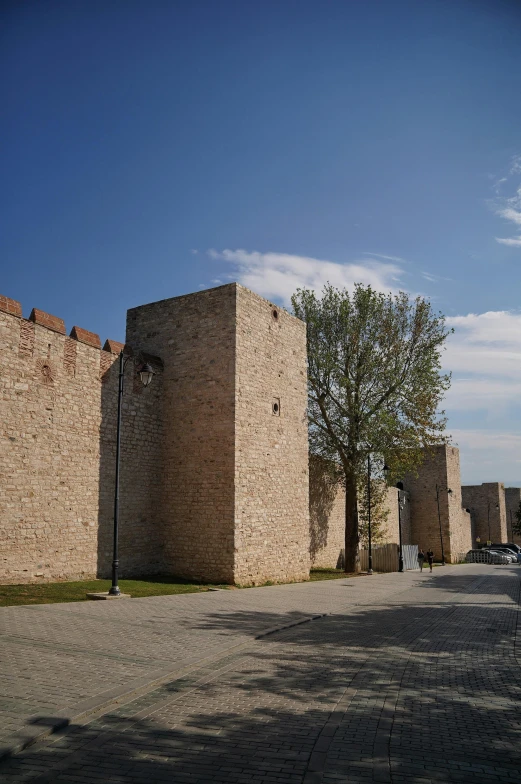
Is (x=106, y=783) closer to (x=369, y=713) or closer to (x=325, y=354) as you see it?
(x=369, y=713)

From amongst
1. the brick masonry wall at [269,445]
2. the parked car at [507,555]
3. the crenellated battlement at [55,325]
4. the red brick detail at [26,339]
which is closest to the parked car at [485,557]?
the parked car at [507,555]

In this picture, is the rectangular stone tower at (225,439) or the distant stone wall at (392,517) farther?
the distant stone wall at (392,517)

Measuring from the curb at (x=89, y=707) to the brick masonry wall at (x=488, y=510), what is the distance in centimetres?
6020

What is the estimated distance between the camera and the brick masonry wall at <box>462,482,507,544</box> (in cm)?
6094

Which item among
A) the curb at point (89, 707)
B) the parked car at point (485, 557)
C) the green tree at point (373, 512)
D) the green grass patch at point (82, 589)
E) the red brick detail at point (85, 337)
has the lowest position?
the parked car at point (485, 557)

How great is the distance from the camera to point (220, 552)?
16.5 metres

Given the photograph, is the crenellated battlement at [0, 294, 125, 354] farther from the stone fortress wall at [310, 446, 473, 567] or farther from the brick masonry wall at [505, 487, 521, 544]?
the brick masonry wall at [505, 487, 521, 544]

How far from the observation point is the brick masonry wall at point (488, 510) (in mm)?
60938

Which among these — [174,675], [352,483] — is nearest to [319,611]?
[174,675]

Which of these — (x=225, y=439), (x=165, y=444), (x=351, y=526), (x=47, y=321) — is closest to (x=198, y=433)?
(x=225, y=439)

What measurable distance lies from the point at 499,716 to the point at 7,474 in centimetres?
1115

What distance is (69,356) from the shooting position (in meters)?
15.0

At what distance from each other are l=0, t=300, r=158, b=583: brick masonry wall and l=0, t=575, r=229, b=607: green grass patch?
0.63 meters

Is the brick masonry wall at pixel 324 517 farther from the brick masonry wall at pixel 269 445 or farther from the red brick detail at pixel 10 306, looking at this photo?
the red brick detail at pixel 10 306
